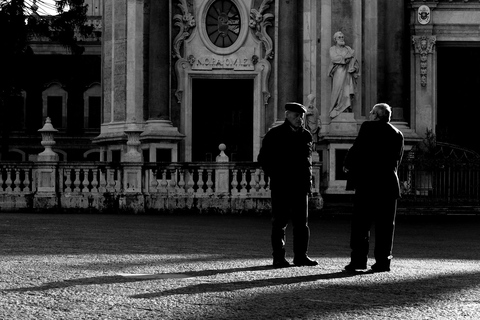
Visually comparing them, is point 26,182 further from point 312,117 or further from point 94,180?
point 312,117

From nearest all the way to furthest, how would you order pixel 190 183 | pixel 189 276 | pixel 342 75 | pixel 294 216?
pixel 189 276 → pixel 294 216 → pixel 190 183 → pixel 342 75

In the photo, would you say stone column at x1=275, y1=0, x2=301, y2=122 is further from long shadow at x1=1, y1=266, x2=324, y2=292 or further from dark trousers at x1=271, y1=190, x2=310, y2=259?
long shadow at x1=1, y1=266, x2=324, y2=292

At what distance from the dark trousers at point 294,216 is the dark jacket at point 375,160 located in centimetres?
67

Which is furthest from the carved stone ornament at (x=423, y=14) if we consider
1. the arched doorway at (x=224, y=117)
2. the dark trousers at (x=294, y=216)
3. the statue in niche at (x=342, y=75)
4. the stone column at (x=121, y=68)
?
the dark trousers at (x=294, y=216)

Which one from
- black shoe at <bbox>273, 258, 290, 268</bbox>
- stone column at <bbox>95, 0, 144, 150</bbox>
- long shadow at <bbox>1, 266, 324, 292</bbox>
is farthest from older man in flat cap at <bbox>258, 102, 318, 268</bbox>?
stone column at <bbox>95, 0, 144, 150</bbox>

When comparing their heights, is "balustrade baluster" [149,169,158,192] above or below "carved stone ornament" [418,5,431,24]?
below

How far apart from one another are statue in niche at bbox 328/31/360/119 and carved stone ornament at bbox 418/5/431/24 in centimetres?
330

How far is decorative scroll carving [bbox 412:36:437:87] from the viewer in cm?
3203

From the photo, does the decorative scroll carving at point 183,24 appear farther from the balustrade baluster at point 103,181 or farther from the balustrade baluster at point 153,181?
the balustrade baluster at point 103,181

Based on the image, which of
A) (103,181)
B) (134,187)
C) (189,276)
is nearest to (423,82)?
(134,187)

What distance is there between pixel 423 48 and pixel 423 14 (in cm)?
103

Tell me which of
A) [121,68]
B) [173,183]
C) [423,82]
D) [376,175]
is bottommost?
[173,183]

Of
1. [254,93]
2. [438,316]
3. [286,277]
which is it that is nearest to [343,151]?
[254,93]

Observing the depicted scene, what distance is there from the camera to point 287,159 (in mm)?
13266
